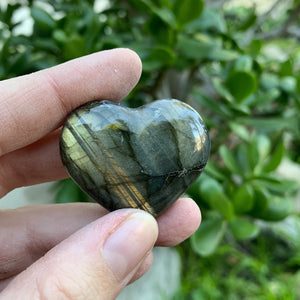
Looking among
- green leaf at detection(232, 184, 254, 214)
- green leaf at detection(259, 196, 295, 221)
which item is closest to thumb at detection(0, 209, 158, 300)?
green leaf at detection(232, 184, 254, 214)

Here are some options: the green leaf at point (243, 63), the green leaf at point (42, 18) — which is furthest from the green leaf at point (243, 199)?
the green leaf at point (42, 18)

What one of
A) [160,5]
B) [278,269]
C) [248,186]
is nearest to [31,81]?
[160,5]

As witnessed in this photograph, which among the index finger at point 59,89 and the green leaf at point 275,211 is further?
the green leaf at point 275,211

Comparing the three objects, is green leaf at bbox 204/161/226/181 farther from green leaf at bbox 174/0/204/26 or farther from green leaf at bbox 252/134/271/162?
→ green leaf at bbox 174/0/204/26

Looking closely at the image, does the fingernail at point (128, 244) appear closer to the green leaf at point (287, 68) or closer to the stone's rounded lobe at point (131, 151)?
the stone's rounded lobe at point (131, 151)

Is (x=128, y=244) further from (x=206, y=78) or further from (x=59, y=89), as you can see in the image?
(x=206, y=78)

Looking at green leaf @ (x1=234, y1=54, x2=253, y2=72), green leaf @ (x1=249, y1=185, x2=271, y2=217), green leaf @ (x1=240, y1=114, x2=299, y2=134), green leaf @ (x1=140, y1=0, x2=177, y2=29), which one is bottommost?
green leaf @ (x1=249, y1=185, x2=271, y2=217)

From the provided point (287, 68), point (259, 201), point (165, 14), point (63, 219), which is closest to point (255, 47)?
point (287, 68)
